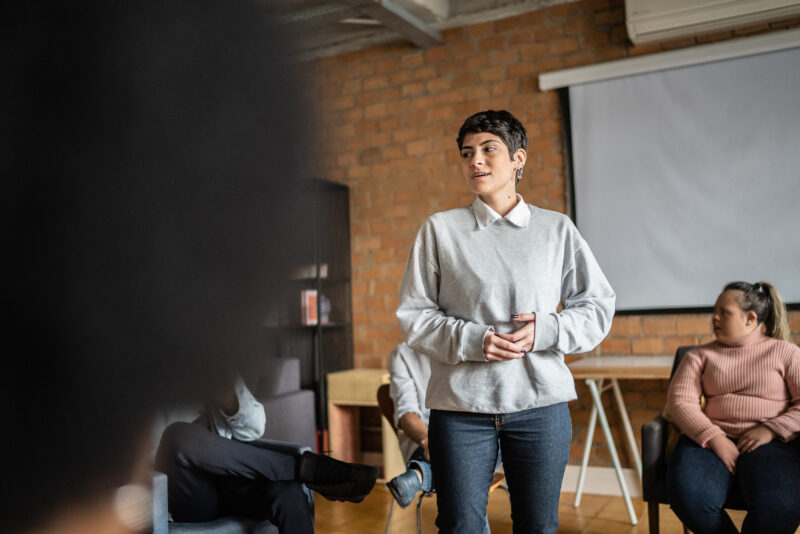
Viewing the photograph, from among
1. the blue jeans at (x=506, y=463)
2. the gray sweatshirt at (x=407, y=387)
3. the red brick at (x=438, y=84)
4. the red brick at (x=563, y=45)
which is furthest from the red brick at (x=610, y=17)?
the blue jeans at (x=506, y=463)

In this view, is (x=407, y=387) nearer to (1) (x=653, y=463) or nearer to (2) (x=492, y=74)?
(1) (x=653, y=463)

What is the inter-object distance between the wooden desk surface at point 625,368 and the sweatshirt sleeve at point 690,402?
27 centimetres

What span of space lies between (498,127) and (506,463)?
460mm

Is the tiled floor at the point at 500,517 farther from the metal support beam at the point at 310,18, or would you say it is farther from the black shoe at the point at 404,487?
the metal support beam at the point at 310,18

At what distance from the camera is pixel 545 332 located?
2.68 ft

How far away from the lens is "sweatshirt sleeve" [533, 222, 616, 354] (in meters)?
0.82

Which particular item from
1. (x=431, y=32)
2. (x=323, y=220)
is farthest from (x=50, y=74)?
(x=431, y=32)

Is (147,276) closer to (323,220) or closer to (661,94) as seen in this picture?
(323,220)

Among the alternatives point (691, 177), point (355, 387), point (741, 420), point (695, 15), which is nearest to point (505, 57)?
point (695, 15)

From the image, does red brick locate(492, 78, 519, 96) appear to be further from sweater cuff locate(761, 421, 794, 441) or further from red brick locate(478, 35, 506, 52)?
sweater cuff locate(761, 421, 794, 441)

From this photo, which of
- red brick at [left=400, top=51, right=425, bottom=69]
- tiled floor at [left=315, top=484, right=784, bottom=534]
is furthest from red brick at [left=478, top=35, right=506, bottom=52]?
tiled floor at [left=315, top=484, right=784, bottom=534]

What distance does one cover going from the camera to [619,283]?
2.62m

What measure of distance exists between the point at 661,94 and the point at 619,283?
737mm

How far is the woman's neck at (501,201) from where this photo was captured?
96 centimetres
